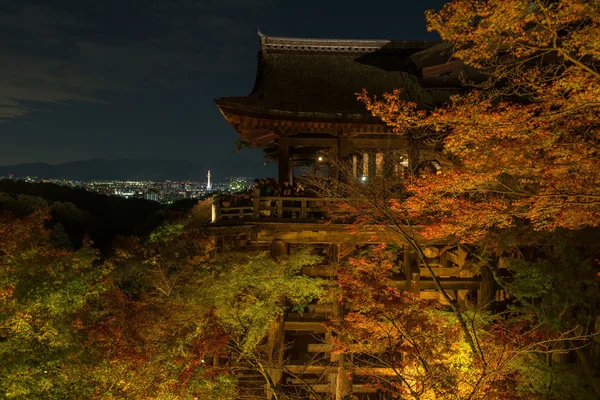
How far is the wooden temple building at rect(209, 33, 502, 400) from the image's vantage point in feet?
38.0

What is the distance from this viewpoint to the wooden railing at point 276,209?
1128 cm

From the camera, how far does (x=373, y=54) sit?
1581 centimetres

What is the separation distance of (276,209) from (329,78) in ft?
19.0

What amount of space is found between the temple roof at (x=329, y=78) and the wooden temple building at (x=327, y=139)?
0.12 feet

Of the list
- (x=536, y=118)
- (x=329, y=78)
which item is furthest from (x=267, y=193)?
(x=536, y=118)

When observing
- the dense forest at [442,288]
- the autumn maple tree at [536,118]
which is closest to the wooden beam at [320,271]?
the dense forest at [442,288]

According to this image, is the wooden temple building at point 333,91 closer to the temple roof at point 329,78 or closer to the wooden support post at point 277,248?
the temple roof at point 329,78

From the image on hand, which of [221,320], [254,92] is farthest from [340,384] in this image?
[254,92]

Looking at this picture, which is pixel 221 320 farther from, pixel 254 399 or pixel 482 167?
pixel 482 167

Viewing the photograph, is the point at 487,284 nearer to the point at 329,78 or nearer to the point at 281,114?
the point at 281,114

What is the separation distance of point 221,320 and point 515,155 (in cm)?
763

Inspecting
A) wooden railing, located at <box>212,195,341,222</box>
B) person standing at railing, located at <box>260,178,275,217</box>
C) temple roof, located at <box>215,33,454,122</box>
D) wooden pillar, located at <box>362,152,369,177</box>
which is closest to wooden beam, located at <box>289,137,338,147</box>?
temple roof, located at <box>215,33,454,122</box>

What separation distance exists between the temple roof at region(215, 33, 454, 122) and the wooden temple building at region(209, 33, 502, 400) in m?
0.04

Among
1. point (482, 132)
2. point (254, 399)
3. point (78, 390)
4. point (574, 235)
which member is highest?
point (482, 132)
